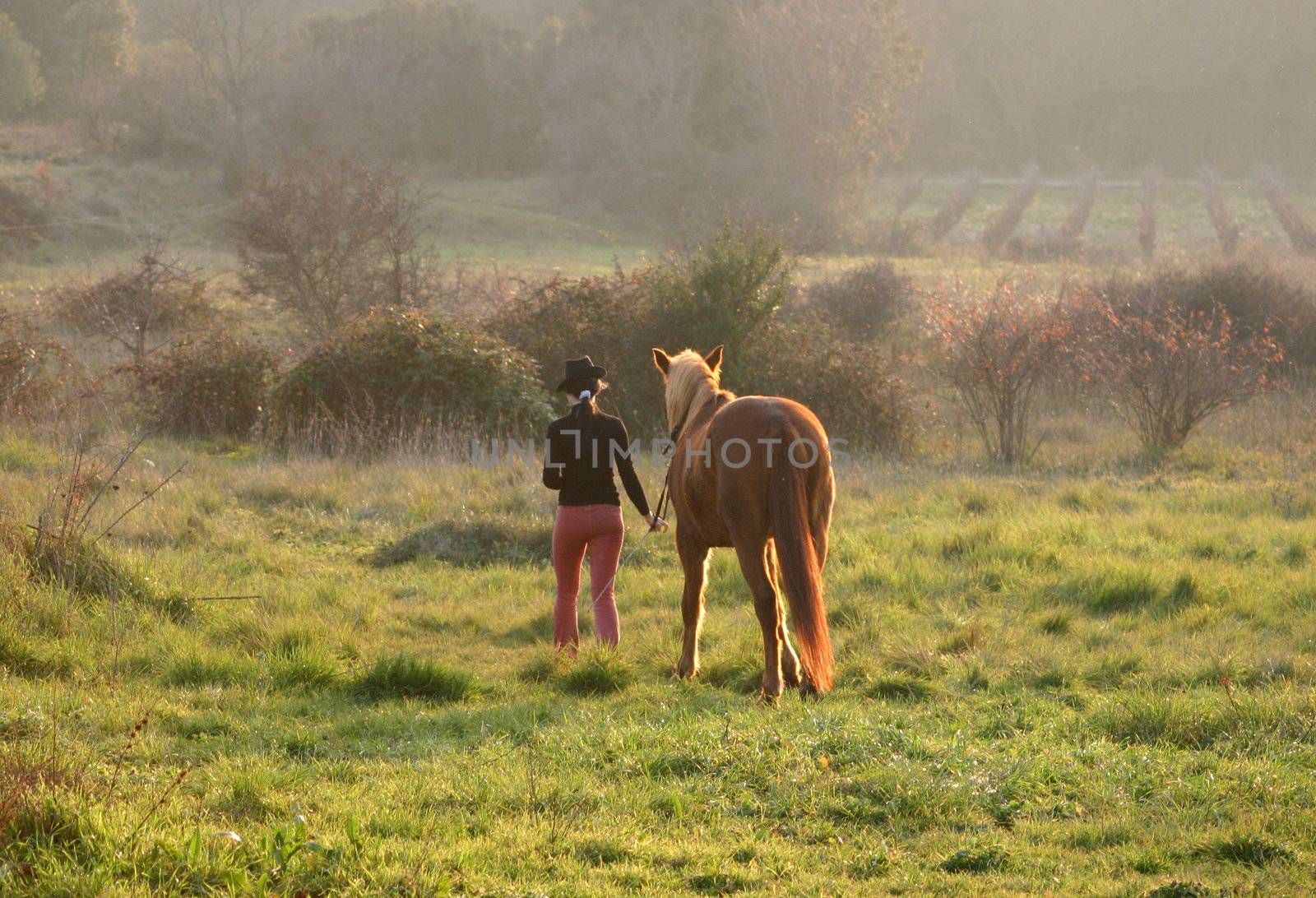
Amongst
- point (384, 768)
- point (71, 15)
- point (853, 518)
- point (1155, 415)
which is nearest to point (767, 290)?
point (1155, 415)

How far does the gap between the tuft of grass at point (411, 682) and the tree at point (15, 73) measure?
47.3 metres

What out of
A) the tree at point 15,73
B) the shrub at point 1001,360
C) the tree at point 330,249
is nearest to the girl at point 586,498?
the shrub at point 1001,360

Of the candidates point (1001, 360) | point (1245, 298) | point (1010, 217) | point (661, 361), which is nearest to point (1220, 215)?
point (1010, 217)

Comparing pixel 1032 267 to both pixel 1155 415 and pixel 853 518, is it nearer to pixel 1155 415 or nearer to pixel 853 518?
pixel 1155 415

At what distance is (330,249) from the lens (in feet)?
77.7

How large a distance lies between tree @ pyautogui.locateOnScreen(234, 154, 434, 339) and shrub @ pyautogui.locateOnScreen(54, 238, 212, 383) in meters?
1.75

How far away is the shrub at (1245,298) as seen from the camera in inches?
814

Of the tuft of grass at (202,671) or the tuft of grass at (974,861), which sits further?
the tuft of grass at (202,671)

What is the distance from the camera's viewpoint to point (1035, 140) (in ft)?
241

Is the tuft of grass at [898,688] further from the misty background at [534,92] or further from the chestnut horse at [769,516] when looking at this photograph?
the misty background at [534,92]

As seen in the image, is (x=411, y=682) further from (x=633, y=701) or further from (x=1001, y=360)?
(x=1001, y=360)

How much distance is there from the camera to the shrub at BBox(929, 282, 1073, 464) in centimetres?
1512

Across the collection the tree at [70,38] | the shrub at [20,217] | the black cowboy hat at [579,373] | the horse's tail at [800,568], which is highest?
the tree at [70,38]

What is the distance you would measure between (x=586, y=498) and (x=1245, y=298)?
60.4ft
